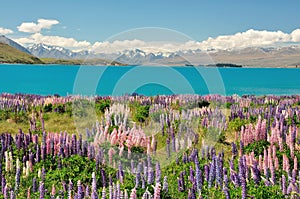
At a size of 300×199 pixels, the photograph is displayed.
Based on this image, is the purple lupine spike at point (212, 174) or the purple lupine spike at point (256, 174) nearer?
the purple lupine spike at point (256, 174)

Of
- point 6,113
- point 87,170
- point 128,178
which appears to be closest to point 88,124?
point 6,113

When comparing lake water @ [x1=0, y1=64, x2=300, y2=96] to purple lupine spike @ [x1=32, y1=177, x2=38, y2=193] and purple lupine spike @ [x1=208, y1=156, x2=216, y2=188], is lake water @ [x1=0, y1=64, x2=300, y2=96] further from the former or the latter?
purple lupine spike @ [x1=208, y1=156, x2=216, y2=188]

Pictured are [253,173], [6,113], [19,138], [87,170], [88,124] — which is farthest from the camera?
[6,113]

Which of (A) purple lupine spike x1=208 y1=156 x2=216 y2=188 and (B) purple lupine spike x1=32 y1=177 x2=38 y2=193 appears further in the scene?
Result: (B) purple lupine spike x1=32 y1=177 x2=38 y2=193

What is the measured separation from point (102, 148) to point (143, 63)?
6.33 m

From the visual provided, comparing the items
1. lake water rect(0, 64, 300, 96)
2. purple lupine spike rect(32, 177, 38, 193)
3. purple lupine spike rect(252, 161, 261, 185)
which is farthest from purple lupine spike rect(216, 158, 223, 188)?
lake water rect(0, 64, 300, 96)

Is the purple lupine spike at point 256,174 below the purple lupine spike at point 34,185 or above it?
above

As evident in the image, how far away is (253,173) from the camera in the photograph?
5914mm

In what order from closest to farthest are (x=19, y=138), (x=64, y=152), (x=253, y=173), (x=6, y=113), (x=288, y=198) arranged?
(x=288, y=198), (x=253, y=173), (x=64, y=152), (x=19, y=138), (x=6, y=113)

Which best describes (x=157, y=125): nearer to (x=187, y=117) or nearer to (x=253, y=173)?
(x=187, y=117)

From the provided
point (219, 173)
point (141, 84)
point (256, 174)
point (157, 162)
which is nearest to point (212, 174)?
point (219, 173)

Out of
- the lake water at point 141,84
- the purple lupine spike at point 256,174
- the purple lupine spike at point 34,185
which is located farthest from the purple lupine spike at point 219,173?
the lake water at point 141,84

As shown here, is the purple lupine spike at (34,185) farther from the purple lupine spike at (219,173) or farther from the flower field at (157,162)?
the purple lupine spike at (219,173)

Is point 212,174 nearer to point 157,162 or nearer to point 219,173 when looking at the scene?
point 219,173
